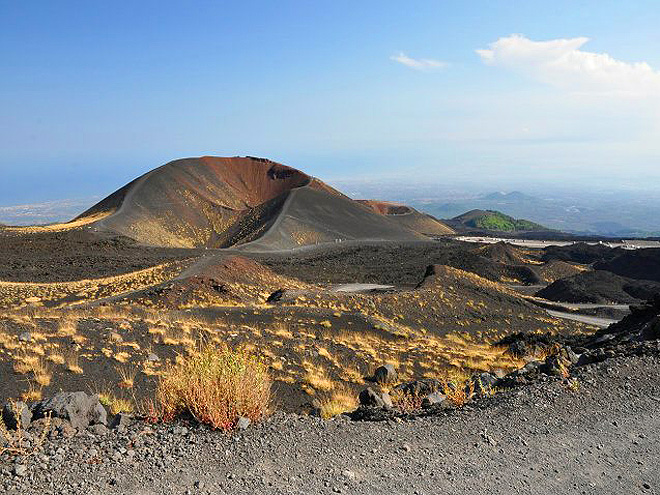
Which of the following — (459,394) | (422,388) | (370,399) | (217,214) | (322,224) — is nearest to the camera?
(459,394)

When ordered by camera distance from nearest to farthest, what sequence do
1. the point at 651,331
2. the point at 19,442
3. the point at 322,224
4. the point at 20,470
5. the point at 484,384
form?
the point at 20,470 → the point at 19,442 → the point at 484,384 → the point at 651,331 → the point at 322,224

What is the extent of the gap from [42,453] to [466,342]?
800 inches

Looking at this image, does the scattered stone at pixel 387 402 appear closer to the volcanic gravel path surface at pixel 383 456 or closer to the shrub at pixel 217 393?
the volcanic gravel path surface at pixel 383 456

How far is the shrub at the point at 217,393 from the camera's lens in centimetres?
507

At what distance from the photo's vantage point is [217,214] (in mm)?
75125

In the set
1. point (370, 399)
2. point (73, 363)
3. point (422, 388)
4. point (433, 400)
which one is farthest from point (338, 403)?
point (73, 363)

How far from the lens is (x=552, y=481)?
182 inches

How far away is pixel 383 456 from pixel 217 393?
1975 millimetres

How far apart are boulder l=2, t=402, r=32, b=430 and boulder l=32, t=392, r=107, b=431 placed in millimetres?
184

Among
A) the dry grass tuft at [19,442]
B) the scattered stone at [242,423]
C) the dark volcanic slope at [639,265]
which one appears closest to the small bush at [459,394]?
the scattered stone at [242,423]

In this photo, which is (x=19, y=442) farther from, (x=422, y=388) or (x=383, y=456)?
(x=422, y=388)

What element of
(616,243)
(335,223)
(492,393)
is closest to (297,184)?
(335,223)

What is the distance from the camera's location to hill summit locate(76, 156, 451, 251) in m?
62.7

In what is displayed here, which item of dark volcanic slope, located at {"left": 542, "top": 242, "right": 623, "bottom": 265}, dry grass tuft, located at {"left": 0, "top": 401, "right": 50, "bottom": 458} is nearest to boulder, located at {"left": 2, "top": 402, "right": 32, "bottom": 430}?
dry grass tuft, located at {"left": 0, "top": 401, "right": 50, "bottom": 458}
